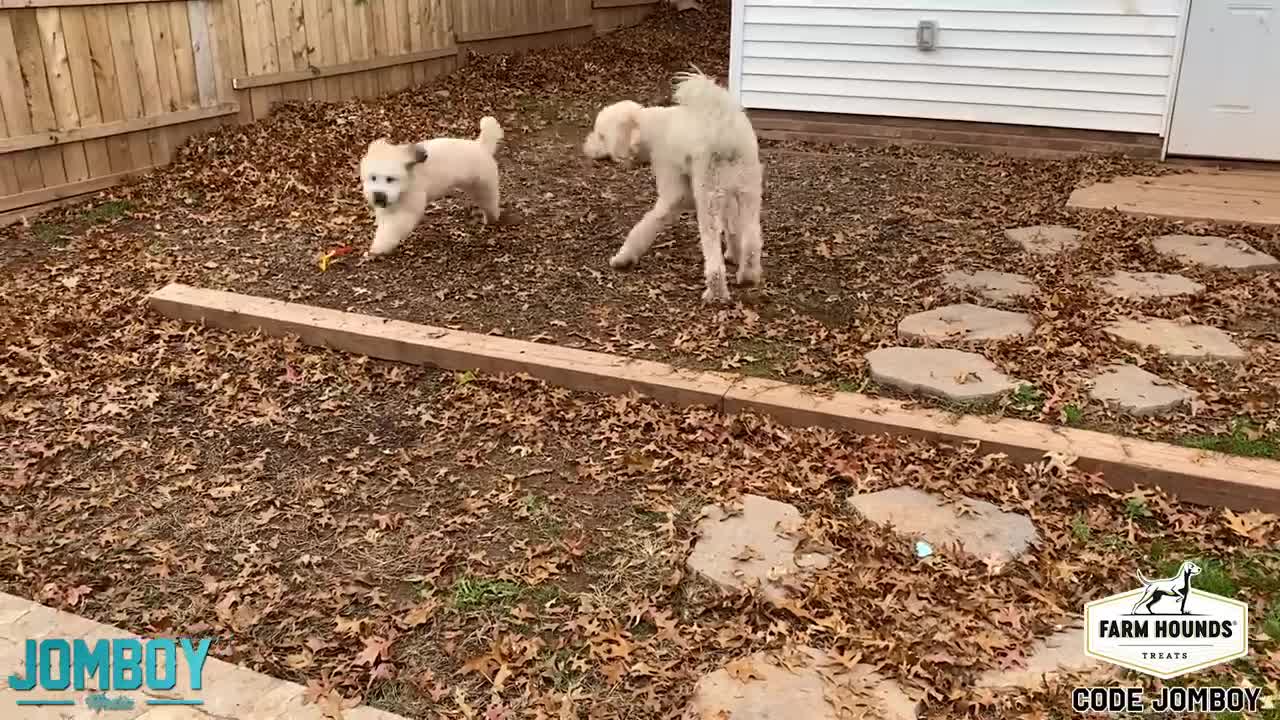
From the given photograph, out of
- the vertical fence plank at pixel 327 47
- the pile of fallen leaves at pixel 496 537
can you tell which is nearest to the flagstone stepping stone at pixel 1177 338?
the pile of fallen leaves at pixel 496 537

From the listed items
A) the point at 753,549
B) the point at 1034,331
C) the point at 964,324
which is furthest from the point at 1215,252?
the point at 753,549

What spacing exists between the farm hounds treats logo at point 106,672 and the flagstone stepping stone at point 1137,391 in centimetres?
352

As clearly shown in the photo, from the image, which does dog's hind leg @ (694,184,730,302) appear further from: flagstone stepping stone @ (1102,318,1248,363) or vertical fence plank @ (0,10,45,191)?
vertical fence plank @ (0,10,45,191)

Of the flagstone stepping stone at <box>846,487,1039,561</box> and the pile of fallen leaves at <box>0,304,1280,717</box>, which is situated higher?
the flagstone stepping stone at <box>846,487,1039,561</box>

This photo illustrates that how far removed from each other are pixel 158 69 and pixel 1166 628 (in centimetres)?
799

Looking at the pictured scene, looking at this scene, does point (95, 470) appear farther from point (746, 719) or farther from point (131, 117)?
point (131, 117)

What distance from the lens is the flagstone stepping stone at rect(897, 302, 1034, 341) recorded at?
4543 mm

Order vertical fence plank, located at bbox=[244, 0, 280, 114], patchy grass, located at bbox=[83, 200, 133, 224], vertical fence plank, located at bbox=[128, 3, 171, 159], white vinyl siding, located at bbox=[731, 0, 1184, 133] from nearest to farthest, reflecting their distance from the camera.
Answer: patchy grass, located at bbox=[83, 200, 133, 224]
vertical fence plank, located at bbox=[128, 3, 171, 159]
white vinyl siding, located at bbox=[731, 0, 1184, 133]
vertical fence plank, located at bbox=[244, 0, 280, 114]

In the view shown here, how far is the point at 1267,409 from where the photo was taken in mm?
3822

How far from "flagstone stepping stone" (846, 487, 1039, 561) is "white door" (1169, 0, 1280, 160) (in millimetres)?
6274

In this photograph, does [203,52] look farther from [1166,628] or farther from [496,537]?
[1166,628]

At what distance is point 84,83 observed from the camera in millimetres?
7004

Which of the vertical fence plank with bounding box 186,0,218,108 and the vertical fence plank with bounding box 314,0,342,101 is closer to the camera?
the vertical fence plank with bounding box 186,0,218,108

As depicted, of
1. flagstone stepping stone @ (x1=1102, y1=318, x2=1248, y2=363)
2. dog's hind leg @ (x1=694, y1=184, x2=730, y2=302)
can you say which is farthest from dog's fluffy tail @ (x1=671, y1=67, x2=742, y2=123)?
flagstone stepping stone @ (x1=1102, y1=318, x2=1248, y2=363)
